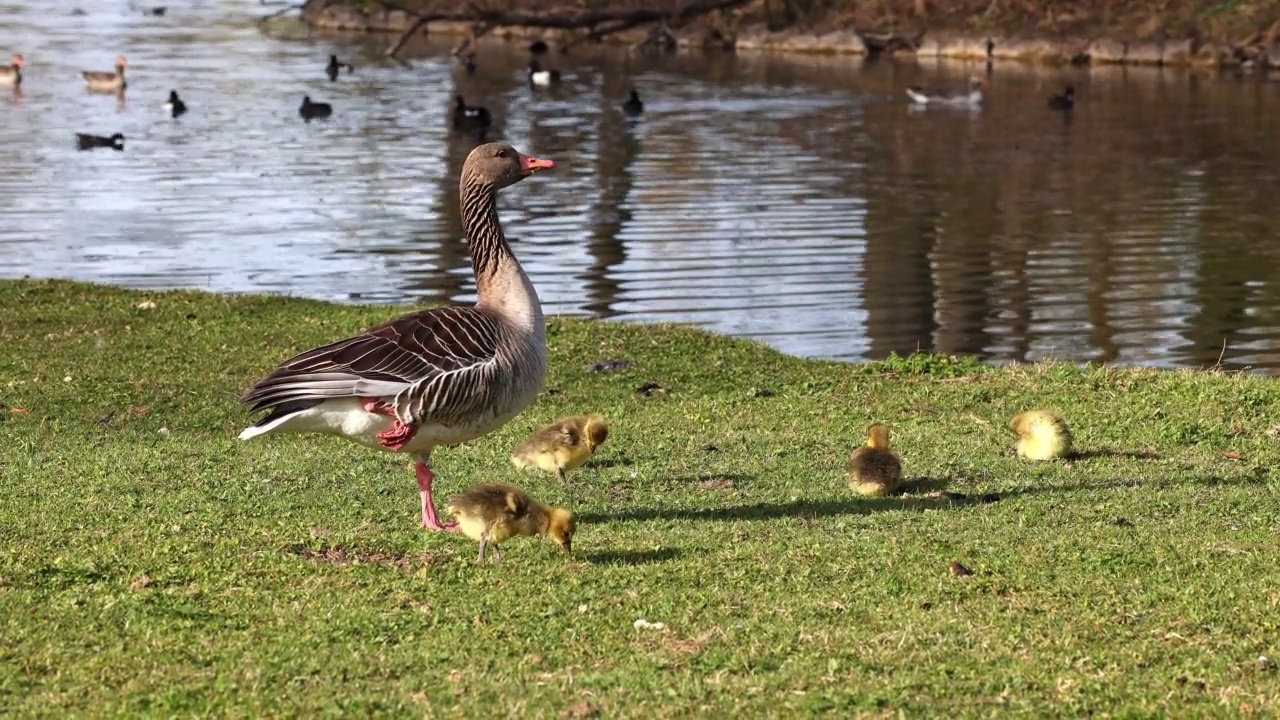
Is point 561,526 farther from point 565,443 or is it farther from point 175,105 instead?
point 175,105

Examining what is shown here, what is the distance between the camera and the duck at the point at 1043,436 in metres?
11.1

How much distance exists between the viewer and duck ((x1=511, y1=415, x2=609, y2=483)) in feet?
34.0

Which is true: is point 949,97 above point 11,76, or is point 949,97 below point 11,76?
below

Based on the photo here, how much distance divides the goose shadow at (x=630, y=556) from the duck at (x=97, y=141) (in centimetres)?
3179

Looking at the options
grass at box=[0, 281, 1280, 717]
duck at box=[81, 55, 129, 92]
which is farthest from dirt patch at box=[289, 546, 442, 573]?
duck at box=[81, 55, 129, 92]

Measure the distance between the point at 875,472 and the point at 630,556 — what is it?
7.03 ft

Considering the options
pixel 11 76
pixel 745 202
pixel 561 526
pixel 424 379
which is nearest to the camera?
pixel 561 526

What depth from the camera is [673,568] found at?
8117 mm

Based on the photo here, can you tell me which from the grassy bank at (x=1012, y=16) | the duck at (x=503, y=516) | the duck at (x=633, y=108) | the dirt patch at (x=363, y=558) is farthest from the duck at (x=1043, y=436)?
the grassy bank at (x=1012, y=16)

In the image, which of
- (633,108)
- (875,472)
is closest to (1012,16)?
(633,108)

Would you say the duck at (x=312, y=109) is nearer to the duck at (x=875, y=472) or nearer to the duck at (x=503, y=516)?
the duck at (x=875, y=472)

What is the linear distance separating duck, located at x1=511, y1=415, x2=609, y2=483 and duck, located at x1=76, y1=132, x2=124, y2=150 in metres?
29.7

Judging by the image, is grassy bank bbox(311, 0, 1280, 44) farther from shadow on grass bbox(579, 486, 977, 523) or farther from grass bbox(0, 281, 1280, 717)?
shadow on grass bbox(579, 486, 977, 523)

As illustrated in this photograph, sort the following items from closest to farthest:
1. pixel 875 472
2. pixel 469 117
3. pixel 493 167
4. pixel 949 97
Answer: pixel 493 167
pixel 875 472
pixel 469 117
pixel 949 97
